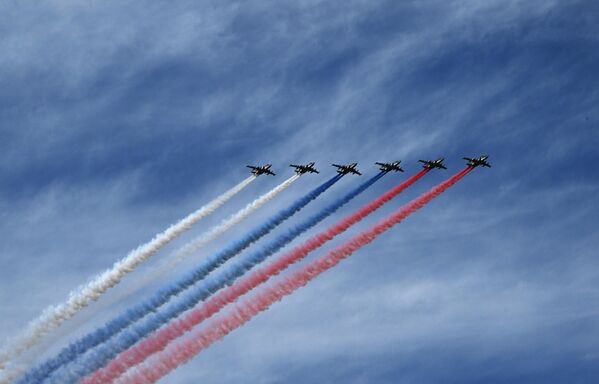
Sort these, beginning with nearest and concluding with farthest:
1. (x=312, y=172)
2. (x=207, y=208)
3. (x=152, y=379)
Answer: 1. (x=152, y=379)
2. (x=207, y=208)
3. (x=312, y=172)

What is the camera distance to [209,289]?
109 meters

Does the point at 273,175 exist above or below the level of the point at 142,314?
above

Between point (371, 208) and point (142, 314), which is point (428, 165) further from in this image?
point (142, 314)

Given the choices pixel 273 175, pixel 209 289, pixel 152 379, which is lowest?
pixel 152 379

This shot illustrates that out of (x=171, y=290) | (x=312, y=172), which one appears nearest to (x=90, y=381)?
(x=171, y=290)

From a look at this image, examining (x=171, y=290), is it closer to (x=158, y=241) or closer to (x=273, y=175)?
(x=158, y=241)

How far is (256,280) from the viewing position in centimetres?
11025

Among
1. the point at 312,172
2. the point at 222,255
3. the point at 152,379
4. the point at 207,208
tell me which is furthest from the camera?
the point at 312,172

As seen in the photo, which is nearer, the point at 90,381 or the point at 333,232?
the point at 90,381

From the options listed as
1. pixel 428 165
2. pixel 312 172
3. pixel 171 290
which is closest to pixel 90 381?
pixel 171 290

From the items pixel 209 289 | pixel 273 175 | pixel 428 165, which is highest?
pixel 273 175

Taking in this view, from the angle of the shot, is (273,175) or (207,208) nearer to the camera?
(207,208)

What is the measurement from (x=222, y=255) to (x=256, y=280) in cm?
605

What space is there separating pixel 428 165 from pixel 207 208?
3589 centimetres
